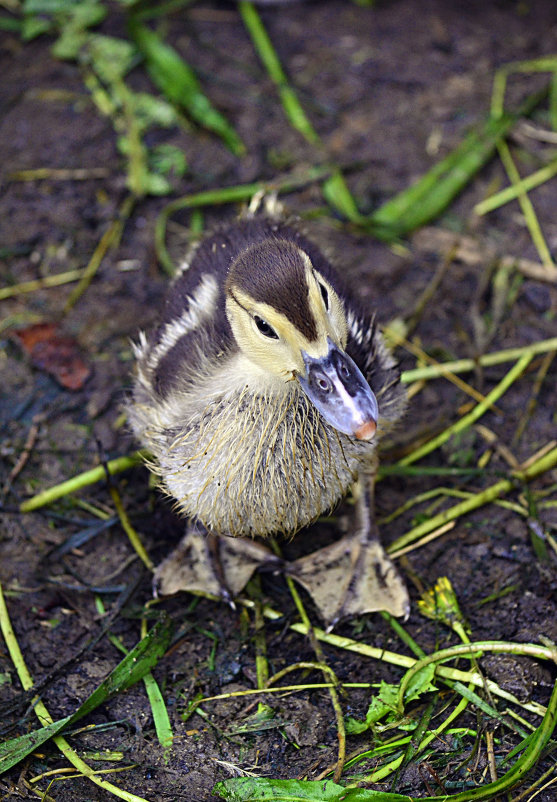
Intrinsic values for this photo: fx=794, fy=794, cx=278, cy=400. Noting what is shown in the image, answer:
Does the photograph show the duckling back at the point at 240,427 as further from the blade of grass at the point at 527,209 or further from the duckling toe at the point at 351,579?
Answer: the blade of grass at the point at 527,209

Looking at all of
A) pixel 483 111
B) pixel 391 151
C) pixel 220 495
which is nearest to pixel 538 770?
pixel 220 495

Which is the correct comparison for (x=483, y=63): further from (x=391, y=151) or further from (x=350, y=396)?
(x=350, y=396)

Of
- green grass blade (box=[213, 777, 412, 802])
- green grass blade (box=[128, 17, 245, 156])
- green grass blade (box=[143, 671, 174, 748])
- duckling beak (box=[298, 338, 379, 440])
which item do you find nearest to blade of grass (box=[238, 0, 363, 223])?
green grass blade (box=[128, 17, 245, 156])

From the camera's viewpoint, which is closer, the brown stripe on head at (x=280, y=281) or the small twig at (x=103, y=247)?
the brown stripe on head at (x=280, y=281)

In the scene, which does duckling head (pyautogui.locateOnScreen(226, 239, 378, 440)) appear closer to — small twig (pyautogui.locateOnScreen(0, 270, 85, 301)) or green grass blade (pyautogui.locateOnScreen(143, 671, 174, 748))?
green grass blade (pyautogui.locateOnScreen(143, 671, 174, 748))

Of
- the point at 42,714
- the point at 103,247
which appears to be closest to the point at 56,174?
the point at 103,247

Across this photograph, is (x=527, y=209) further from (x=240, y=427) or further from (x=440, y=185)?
(x=240, y=427)

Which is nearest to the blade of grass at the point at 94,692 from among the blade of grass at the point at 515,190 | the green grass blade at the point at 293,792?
the green grass blade at the point at 293,792
